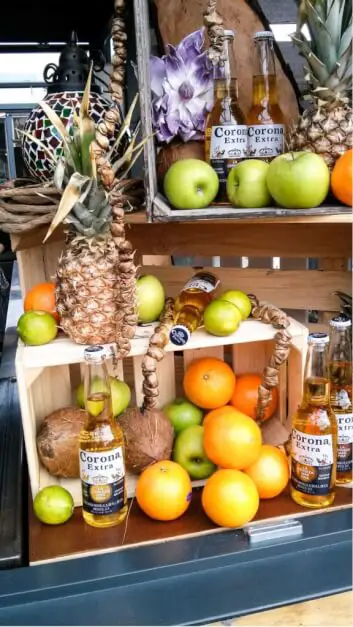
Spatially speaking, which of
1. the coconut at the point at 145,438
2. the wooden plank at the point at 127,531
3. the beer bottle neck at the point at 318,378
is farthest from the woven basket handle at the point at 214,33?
the wooden plank at the point at 127,531

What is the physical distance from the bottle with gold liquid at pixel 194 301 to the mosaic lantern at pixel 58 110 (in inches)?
14.3

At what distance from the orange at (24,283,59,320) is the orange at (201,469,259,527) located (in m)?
0.44

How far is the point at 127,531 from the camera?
0.90 m

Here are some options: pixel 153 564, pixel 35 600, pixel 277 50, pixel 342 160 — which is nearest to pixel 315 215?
pixel 342 160

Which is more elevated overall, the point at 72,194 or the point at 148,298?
the point at 72,194

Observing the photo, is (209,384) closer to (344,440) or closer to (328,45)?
(344,440)

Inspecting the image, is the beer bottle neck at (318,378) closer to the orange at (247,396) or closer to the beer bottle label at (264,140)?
the orange at (247,396)

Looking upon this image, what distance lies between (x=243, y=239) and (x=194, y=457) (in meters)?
0.54

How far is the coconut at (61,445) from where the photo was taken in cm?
99

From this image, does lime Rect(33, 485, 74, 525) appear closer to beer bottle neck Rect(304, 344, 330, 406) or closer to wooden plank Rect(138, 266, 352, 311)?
beer bottle neck Rect(304, 344, 330, 406)

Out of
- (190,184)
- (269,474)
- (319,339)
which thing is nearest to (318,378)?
(319,339)

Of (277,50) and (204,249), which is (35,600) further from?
(277,50)

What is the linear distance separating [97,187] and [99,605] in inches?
24.7

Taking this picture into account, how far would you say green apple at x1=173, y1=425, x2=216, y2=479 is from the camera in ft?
3.39
